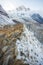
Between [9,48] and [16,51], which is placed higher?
[9,48]

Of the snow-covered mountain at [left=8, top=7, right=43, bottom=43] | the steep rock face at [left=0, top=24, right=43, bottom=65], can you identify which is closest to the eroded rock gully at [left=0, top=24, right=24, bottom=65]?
the steep rock face at [left=0, top=24, right=43, bottom=65]

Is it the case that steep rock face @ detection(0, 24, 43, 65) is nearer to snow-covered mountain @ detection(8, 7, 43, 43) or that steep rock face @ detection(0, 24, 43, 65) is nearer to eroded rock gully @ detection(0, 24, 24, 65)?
eroded rock gully @ detection(0, 24, 24, 65)

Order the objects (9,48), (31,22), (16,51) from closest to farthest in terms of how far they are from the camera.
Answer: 1. (16,51)
2. (9,48)
3. (31,22)

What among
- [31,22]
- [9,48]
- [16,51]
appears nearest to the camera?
[16,51]

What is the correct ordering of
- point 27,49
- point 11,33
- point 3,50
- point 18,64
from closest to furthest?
point 18,64, point 3,50, point 27,49, point 11,33

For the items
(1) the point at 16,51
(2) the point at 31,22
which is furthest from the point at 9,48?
(2) the point at 31,22

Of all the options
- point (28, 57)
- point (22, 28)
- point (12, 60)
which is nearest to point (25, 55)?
point (28, 57)

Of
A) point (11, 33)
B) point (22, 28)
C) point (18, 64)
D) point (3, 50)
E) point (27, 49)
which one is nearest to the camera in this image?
point (18, 64)

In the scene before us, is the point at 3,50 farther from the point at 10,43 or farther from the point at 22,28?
the point at 22,28

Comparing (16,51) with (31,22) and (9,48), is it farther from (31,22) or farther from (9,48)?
(31,22)

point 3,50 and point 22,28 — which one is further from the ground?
point 22,28

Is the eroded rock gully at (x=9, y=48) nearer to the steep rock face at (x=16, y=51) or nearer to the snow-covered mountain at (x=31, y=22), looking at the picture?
the steep rock face at (x=16, y=51)
